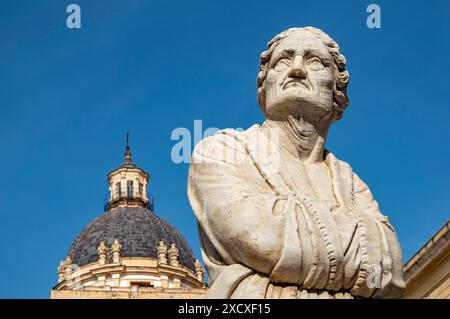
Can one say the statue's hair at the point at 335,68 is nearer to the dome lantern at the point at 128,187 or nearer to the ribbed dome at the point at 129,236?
the ribbed dome at the point at 129,236

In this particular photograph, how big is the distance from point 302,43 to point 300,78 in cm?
25

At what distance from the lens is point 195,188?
7496 mm

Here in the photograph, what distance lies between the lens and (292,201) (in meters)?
7.17

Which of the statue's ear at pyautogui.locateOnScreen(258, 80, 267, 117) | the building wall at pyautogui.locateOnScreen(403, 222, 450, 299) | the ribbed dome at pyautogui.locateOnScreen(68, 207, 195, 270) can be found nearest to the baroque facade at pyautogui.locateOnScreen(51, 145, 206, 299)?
the ribbed dome at pyautogui.locateOnScreen(68, 207, 195, 270)

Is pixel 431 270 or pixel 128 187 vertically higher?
pixel 128 187

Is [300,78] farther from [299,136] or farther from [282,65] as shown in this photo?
[299,136]

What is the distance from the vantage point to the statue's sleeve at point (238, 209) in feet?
22.9

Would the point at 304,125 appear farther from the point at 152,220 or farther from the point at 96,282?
the point at 152,220

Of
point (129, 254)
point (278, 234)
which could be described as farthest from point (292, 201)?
point (129, 254)

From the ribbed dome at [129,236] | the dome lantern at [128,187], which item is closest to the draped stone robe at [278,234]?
the ribbed dome at [129,236]

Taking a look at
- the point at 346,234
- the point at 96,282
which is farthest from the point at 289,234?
the point at 96,282

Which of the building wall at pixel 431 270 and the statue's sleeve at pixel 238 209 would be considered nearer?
the statue's sleeve at pixel 238 209

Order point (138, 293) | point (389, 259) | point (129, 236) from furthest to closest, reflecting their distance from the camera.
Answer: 1. point (129, 236)
2. point (138, 293)
3. point (389, 259)
